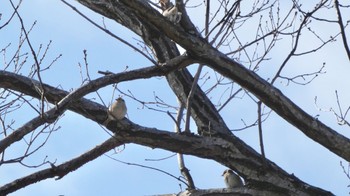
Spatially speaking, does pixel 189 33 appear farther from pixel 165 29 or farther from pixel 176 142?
pixel 176 142

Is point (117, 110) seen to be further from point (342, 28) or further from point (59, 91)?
point (342, 28)

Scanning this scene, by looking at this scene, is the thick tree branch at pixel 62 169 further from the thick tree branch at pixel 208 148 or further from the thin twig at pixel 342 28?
the thin twig at pixel 342 28

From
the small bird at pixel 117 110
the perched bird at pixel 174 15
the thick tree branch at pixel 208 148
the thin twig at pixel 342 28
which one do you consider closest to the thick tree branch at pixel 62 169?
the thick tree branch at pixel 208 148

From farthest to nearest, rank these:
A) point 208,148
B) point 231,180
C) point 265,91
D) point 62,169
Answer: point 231,180
point 208,148
point 62,169
point 265,91

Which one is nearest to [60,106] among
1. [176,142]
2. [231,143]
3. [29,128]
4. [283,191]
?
[29,128]

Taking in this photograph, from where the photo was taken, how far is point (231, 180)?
4488 millimetres

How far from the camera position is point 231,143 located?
434 cm

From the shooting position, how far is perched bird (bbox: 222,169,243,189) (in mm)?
4402

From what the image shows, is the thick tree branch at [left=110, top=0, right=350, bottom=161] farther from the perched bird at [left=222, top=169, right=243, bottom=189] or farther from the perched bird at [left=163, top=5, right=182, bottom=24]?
the perched bird at [left=163, top=5, right=182, bottom=24]

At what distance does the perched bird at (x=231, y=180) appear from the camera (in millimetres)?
4402

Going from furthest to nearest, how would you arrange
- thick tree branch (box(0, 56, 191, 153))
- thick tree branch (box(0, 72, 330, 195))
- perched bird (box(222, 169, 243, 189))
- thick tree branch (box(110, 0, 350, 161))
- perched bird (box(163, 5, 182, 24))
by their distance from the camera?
perched bird (box(163, 5, 182, 24))
perched bird (box(222, 169, 243, 189))
thick tree branch (box(0, 72, 330, 195))
thick tree branch (box(110, 0, 350, 161))
thick tree branch (box(0, 56, 191, 153))

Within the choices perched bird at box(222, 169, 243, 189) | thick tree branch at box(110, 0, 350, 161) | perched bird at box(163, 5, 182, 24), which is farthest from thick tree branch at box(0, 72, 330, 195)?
perched bird at box(163, 5, 182, 24)

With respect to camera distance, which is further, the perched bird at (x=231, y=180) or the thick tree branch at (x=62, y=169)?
the perched bird at (x=231, y=180)

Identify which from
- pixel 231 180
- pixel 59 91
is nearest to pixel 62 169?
pixel 59 91
